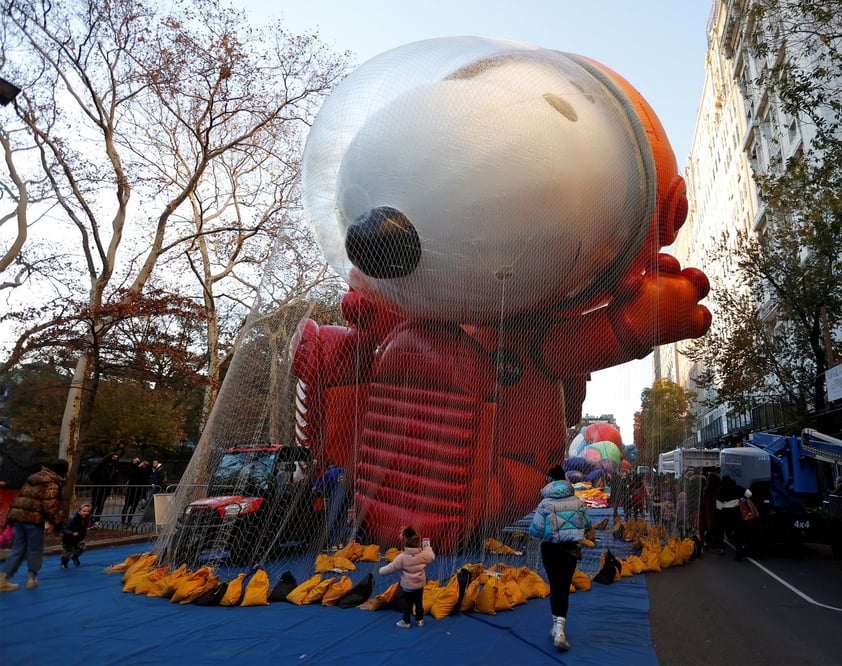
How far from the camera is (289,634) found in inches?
205

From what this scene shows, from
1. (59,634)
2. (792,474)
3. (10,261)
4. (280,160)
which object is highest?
(280,160)

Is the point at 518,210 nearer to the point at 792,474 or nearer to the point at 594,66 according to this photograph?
the point at 594,66

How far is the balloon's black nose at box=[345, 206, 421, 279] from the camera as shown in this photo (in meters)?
5.95

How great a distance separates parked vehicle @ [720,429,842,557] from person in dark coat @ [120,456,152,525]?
476 inches

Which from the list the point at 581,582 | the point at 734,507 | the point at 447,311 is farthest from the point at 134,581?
the point at 734,507

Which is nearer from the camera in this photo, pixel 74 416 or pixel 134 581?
pixel 134 581

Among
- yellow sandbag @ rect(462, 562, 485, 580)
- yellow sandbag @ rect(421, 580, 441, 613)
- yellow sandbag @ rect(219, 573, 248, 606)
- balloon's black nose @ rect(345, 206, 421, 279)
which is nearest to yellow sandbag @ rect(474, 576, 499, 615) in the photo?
yellow sandbag @ rect(462, 562, 485, 580)

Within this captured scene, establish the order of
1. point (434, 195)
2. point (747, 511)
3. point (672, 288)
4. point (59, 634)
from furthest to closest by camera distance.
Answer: point (747, 511) → point (672, 288) → point (434, 195) → point (59, 634)

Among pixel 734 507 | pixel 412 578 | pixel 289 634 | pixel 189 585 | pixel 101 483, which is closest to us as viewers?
pixel 289 634

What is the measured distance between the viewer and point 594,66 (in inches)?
284

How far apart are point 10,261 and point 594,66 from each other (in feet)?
40.5

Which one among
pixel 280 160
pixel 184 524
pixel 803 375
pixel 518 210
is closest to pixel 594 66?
pixel 518 210

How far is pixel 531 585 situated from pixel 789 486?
7.07 meters

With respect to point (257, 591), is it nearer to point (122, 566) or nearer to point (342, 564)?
point (342, 564)
